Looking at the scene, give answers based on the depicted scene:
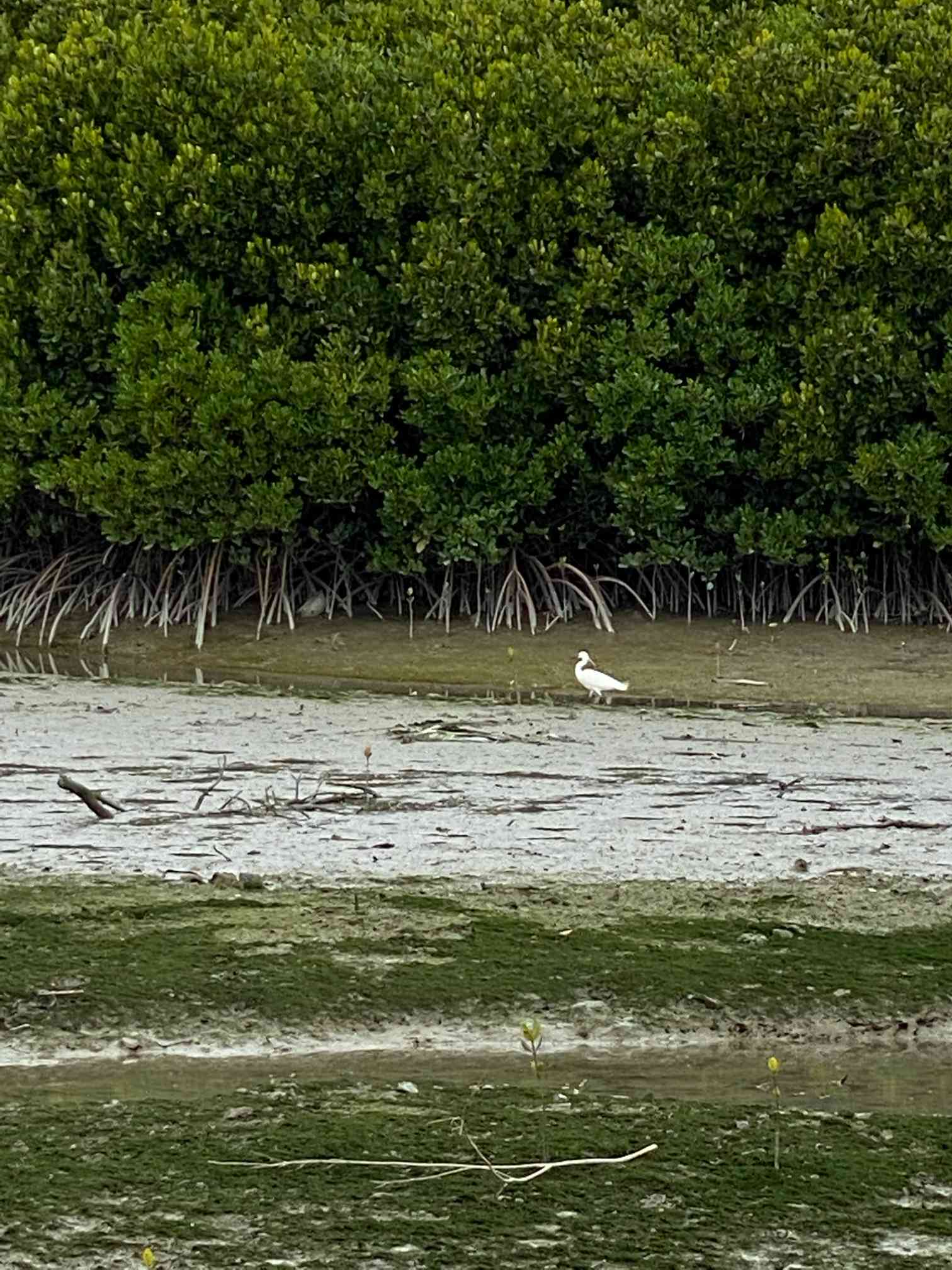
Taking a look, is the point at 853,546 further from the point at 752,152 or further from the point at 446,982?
the point at 446,982

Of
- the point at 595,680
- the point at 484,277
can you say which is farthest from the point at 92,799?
the point at 484,277

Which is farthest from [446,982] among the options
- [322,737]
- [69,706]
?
[69,706]

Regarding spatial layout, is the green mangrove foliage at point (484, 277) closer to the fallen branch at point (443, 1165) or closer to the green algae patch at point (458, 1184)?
the green algae patch at point (458, 1184)

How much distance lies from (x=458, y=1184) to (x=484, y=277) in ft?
31.4

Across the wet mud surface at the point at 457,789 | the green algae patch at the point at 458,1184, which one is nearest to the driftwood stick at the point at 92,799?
the wet mud surface at the point at 457,789

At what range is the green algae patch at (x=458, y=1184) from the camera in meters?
3.83

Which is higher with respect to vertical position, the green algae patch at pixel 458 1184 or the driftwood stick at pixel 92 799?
the driftwood stick at pixel 92 799

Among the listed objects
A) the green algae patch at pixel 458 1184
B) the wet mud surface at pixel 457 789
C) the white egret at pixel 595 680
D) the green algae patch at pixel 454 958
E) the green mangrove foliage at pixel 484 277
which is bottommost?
the green algae patch at pixel 458 1184

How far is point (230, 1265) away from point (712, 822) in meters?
4.16

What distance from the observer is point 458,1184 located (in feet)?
13.7

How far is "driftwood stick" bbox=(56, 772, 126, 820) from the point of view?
7.33 metres

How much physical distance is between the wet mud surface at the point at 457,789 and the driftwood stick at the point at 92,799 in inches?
2.8

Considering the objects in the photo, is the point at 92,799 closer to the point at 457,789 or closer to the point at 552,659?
the point at 457,789

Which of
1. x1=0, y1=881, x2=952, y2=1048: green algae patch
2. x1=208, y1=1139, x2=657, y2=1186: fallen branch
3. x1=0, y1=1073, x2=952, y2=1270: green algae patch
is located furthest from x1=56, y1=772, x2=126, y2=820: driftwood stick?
x1=208, y1=1139, x2=657, y2=1186: fallen branch
